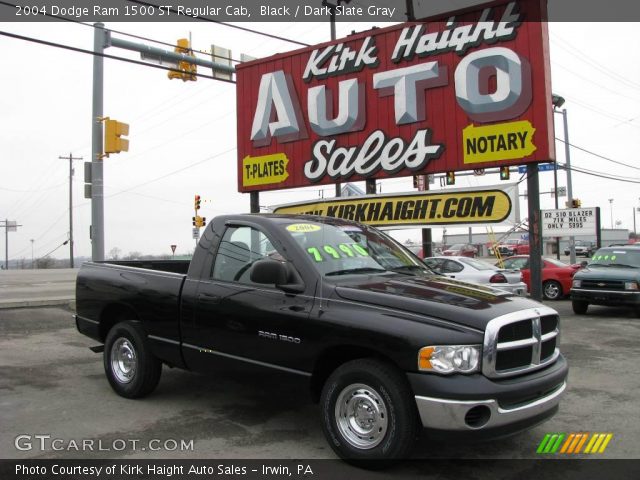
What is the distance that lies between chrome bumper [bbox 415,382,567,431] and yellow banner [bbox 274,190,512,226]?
6.55 metres

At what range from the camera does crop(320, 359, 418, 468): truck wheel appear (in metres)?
3.76

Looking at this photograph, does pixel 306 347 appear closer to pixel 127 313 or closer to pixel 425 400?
pixel 425 400

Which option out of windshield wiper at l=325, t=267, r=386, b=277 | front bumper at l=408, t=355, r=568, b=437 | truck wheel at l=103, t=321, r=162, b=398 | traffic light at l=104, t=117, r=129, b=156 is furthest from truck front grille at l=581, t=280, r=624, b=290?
traffic light at l=104, t=117, r=129, b=156

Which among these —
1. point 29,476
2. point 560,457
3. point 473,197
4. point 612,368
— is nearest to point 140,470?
point 29,476

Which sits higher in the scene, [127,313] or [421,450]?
[127,313]

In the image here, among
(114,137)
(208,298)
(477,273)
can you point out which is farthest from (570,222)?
(208,298)

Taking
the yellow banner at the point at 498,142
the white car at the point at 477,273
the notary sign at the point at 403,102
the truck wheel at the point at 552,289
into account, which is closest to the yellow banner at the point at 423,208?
the notary sign at the point at 403,102

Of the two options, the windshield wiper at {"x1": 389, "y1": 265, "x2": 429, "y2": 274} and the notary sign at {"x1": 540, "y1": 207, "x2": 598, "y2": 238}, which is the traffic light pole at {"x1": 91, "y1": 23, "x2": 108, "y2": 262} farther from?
the notary sign at {"x1": 540, "y1": 207, "x2": 598, "y2": 238}

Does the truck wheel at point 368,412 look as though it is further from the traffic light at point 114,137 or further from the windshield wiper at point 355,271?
the traffic light at point 114,137

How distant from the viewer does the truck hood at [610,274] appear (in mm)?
12758

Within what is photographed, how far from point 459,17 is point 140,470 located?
9.33 m

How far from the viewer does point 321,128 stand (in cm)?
1196

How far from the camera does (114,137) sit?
1417 centimetres

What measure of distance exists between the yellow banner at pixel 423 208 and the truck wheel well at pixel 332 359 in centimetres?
633
